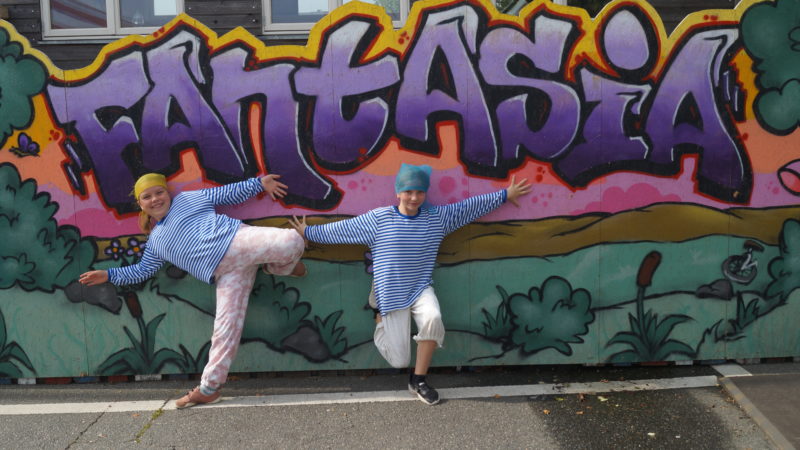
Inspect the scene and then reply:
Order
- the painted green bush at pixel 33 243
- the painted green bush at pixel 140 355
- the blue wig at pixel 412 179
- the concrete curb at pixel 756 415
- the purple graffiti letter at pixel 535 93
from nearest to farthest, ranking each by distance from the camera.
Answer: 1. the concrete curb at pixel 756 415
2. the blue wig at pixel 412 179
3. the purple graffiti letter at pixel 535 93
4. the painted green bush at pixel 33 243
5. the painted green bush at pixel 140 355

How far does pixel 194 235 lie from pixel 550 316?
2.39 metres

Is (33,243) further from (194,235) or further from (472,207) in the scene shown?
(472,207)

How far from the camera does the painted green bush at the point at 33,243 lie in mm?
4121

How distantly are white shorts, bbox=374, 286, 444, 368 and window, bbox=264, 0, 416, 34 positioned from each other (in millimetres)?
2829

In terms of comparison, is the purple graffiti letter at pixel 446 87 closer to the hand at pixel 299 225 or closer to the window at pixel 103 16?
the hand at pixel 299 225

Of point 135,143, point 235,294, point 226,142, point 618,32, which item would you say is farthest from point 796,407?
point 135,143

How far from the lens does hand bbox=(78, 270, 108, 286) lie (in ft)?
13.3

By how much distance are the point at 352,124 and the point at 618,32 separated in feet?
5.93

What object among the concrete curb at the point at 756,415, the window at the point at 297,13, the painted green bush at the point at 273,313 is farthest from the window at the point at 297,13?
the concrete curb at the point at 756,415

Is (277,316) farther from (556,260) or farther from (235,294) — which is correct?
(556,260)

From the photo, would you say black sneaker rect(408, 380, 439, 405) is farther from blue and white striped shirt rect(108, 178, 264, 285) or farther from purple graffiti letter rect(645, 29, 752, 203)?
purple graffiti letter rect(645, 29, 752, 203)

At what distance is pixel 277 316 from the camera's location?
13.9 feet

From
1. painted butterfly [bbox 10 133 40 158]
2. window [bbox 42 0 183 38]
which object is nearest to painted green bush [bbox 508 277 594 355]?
painted butterfly [bbox 10 133 40 158]

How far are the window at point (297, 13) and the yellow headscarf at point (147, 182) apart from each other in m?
2.20
